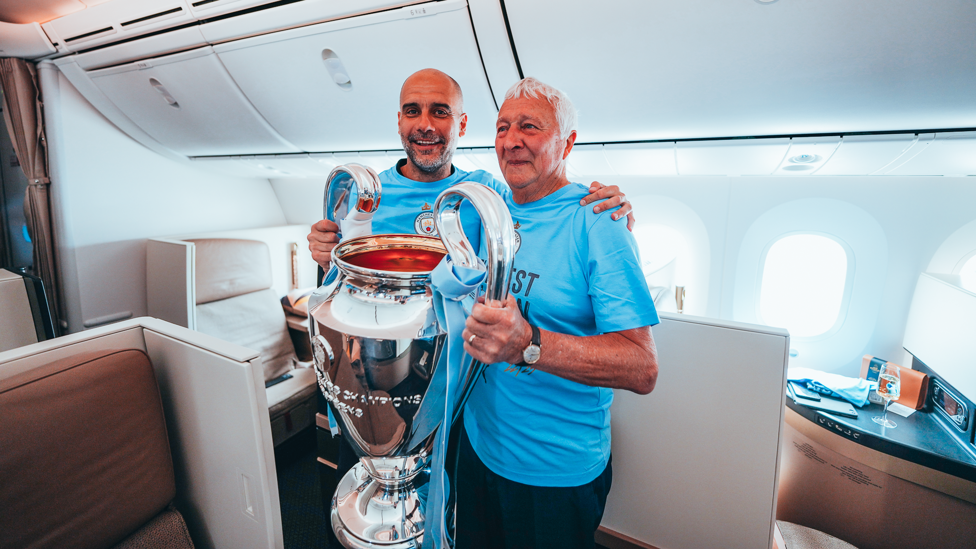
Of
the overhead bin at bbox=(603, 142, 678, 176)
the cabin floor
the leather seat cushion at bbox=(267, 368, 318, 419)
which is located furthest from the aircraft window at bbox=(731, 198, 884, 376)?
the leather seat cushion at bbox=(267, 368, 318, 419)

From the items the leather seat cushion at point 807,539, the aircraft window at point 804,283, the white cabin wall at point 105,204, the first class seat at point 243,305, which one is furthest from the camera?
the white cabin wall at point 105,204

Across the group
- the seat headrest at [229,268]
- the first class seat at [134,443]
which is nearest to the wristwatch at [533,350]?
the first class seat at [134,443]

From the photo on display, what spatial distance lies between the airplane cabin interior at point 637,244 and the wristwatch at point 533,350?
18 cm

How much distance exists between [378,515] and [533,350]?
32cm

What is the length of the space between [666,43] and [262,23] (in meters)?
1.76

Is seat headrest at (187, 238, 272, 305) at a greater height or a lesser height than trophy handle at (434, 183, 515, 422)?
lesser

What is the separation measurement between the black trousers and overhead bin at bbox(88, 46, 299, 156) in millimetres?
2497

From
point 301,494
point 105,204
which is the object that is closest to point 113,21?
point 105,204

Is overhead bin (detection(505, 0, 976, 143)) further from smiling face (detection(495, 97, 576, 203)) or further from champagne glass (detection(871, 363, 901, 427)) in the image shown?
champagne glass (detection(871, 363, 901, 427))

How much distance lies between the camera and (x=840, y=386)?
211cm

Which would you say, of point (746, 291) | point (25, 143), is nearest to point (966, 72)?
point (746, 291)

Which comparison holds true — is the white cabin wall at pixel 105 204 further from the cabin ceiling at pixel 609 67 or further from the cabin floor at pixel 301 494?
the cabin floor at pixel 301 494

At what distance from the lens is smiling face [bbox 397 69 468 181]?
1276 mm

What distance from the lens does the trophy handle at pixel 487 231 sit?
0.38 meters
